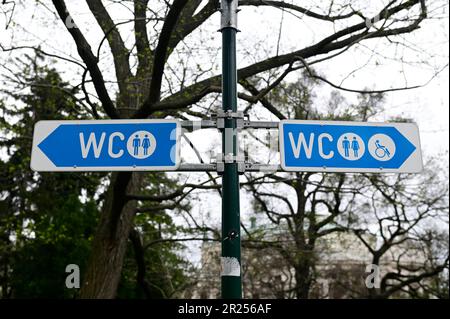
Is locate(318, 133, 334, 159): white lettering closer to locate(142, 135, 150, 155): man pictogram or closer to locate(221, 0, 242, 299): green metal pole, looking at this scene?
locate(221, 0, 242, 299): green metal pole

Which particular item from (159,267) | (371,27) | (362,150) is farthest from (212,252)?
(362,150)

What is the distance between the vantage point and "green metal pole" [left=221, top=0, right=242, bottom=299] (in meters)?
2.48

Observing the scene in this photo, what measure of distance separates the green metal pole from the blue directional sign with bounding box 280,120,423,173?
31 centimetres

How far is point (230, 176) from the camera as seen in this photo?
8.59 feet

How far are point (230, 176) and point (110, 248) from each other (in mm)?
5565

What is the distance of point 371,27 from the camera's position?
6719 mm

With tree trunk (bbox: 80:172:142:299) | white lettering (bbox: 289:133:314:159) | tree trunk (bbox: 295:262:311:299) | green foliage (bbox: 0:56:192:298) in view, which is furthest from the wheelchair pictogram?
tree trunk (bbox: 295:262:311:299)

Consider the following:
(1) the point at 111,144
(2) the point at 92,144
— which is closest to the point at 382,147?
(1) the point at 111,144

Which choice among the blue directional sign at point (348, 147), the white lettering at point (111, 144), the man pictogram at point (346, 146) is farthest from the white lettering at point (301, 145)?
the white lettering at point (111, 144)

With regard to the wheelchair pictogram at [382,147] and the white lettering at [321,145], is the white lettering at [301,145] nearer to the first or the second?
the white lettering at [321,145]

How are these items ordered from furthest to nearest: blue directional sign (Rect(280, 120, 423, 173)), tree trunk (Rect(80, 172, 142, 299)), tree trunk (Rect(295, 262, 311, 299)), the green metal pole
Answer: tree trunk (Rect(295, 262, 311, 299))
tree trunk (Rect(80, 172, 142, 299))
blue directional sign (Rect(280, 120, 423, 173))
the green metal pole

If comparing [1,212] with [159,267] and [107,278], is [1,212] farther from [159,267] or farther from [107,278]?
[107,278]

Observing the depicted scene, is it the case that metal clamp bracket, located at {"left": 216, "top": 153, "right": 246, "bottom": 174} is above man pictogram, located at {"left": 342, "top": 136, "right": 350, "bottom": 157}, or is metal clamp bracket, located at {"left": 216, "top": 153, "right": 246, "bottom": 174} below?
below
